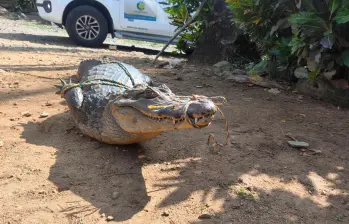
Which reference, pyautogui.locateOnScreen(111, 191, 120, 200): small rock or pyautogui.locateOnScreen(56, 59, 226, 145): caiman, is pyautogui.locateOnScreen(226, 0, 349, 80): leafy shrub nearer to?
pyautogui.locateOnScreen(56, 59, 226, 145): caiman

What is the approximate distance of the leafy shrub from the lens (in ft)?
13.6

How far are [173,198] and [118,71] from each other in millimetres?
1846

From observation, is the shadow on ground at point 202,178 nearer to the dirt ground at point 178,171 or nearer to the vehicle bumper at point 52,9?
the dirt ground at point 178,171

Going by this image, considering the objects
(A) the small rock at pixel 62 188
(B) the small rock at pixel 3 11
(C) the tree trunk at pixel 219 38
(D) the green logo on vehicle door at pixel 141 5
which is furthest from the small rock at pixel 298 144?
(B) the small rock at pixel 3 11

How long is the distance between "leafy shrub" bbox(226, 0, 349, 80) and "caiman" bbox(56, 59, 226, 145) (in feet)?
6.68

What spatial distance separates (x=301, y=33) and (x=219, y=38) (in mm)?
2231

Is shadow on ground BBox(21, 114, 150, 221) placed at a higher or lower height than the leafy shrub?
lower

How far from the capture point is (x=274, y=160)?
121 inches

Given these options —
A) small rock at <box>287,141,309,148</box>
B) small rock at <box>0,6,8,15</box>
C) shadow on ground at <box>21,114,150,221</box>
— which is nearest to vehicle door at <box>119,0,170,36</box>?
shadow on ground at <box>21,114,150,221</box>

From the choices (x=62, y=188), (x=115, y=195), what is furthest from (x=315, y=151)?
(x=62, y=188)

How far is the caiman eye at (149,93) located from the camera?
8.53ft

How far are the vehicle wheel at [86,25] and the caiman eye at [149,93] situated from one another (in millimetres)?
6469

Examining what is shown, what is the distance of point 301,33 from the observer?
4.54 metres

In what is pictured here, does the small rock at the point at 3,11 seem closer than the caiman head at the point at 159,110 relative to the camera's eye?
No
